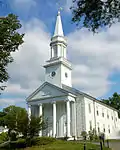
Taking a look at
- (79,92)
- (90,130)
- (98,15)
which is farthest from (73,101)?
(98,15)

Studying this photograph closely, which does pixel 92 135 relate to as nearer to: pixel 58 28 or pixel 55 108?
pixel 55 108

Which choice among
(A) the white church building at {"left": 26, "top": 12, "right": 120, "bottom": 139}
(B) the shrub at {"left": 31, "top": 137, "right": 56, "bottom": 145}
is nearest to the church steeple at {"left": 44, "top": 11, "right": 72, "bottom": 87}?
(A) the white church building at {"left": 26, "top": 12, "right": 120, "bottom": 139}

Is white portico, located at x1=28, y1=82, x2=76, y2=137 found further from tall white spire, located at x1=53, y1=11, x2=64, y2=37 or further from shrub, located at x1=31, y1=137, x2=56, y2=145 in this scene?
tall white spire, located at x1=53, y1=11, x2=64, y2=37

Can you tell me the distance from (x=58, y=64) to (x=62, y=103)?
348 inches

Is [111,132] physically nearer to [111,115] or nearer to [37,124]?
[111,115]

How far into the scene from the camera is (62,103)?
45.2m

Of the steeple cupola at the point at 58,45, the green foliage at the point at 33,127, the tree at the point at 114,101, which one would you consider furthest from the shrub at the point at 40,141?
the tree at the point at 114,101

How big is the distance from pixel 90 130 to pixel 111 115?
1787 centimetres

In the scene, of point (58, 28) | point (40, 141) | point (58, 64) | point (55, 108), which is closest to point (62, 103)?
point (55, 108)

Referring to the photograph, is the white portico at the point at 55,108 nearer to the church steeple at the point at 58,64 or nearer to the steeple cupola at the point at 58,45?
the church steeple at the point at 58,64

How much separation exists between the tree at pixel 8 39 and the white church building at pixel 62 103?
26400mm

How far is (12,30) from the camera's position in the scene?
1617cm

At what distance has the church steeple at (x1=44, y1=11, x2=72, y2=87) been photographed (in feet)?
157

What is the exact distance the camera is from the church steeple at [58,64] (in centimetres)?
4794
